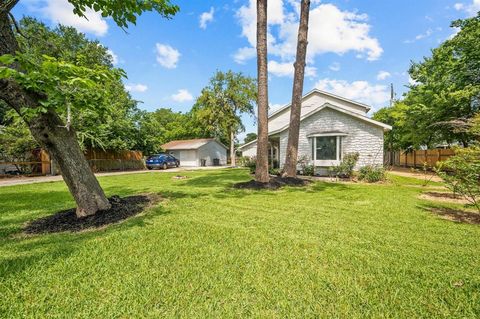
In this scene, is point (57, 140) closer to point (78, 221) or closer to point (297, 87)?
point (78, 221)

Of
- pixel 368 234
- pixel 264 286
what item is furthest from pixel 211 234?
pixel 368 234

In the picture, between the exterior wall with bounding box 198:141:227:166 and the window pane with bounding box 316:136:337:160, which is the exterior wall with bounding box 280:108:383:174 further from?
the exterior wall with bounding box 198:141:227:166

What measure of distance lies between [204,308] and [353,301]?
140 centimetres

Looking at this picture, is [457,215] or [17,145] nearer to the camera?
[457,215]

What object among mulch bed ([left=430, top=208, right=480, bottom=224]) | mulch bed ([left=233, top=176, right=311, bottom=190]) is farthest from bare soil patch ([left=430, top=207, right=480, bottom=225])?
mulch bed ([left=233, top=176, right=311, bottom=190])

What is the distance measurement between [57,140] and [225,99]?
28.1 metres

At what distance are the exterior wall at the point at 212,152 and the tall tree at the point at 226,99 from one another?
3323 mm

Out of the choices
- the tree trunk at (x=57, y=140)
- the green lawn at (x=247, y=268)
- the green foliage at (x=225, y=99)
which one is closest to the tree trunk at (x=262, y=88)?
the green lawn at (x=247, y=268)

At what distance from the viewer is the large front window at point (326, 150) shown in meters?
13.6

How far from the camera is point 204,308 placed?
82.7 inches

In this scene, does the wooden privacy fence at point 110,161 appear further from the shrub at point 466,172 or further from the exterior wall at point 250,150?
the shrub at point 466,172

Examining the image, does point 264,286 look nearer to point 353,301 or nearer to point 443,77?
point 353,301

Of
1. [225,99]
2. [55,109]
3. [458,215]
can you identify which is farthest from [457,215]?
[225,99]

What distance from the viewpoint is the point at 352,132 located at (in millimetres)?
13383
